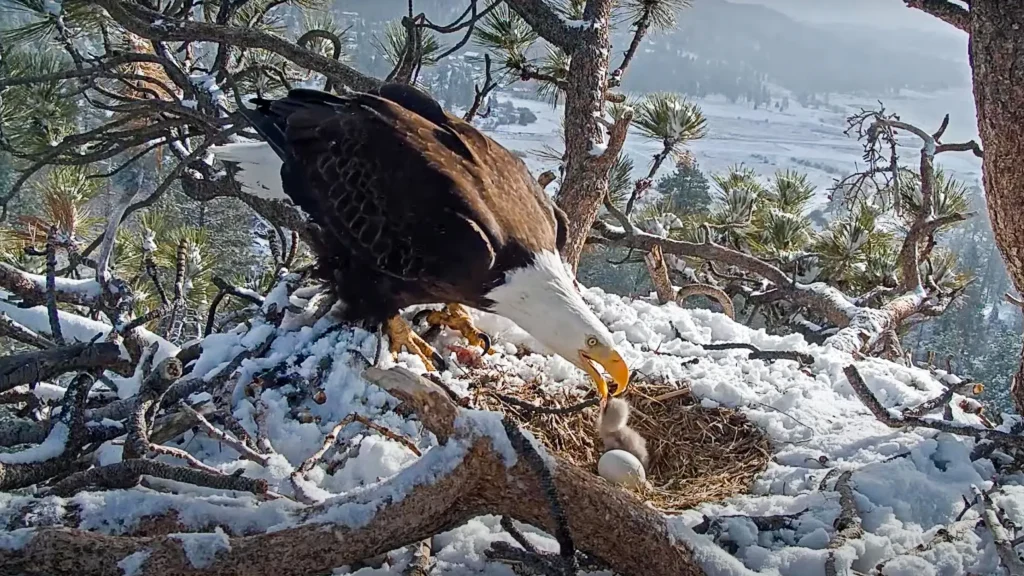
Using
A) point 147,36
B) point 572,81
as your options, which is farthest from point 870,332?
point 147,36

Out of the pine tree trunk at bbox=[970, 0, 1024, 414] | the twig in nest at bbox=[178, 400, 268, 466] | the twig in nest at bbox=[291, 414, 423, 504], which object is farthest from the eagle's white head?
the pine tree trunk at bbox=[970, 0, 1024, 414]

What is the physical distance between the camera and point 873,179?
14.3 feet

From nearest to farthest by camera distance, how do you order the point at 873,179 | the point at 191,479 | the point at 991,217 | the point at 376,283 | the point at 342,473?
the point at 191,479 < the point at 342,473 < the point at 991,217 < the point at 376,283 < the point at 873,179

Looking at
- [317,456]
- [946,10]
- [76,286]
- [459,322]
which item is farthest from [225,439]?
[946,10]

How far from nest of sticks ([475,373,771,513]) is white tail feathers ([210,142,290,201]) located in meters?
1.54

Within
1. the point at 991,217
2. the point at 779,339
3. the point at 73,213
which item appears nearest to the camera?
the point at 991,217

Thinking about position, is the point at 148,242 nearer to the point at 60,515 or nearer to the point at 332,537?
the point at 60,515

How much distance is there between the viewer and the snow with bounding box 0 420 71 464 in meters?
1.36

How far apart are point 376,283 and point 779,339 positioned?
5.83 ft

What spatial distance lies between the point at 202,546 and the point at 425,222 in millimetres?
1434

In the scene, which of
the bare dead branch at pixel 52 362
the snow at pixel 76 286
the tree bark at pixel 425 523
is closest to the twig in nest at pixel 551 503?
→ the tree bark at pixel 425 523

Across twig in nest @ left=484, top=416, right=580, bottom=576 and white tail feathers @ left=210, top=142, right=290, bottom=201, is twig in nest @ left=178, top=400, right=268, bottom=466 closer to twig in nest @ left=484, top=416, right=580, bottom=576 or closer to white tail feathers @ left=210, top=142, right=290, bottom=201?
twig in nest @ left=484, top=416, right=580, bottom=576

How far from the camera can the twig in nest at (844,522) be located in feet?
4.86

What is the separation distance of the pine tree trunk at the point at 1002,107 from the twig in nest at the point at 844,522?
982 mm
